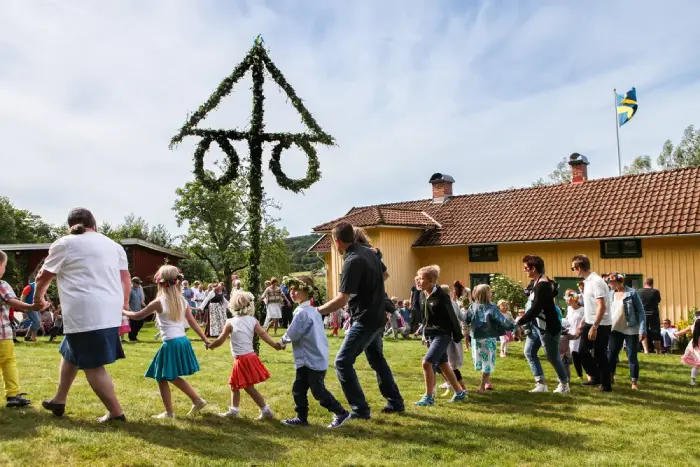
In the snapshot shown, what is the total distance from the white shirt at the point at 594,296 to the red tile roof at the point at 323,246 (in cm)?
1963

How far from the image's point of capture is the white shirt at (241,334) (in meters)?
6.54

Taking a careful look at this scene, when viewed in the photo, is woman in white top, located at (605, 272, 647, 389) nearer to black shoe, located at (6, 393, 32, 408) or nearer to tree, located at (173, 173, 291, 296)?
black shoe, located at (6, 393, 32, 408)

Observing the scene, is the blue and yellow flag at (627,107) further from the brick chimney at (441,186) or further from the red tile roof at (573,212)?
the brick chimney at (441,186)

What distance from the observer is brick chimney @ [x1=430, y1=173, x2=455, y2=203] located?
27.7 meters

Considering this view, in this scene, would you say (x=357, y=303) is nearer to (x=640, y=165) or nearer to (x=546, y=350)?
(x=546, y=350)

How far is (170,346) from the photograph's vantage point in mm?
6219

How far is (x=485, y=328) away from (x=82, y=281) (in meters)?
5.48

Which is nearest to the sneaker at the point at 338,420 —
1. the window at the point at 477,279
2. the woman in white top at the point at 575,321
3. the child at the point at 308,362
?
the child at the point at 308,362

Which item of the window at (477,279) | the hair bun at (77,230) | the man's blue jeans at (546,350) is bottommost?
the man's blue jeans at (546,350)

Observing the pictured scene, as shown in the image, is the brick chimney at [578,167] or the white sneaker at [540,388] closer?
the white sneaker at [540,388]

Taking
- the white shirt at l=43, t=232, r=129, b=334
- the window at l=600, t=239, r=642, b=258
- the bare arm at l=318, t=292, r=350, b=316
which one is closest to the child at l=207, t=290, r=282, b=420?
the bare arm at l=318, t=292, r=350, b=316

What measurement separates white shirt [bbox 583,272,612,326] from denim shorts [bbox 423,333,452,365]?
7.71 feet

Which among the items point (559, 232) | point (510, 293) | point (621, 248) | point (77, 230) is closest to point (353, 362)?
point (77, 230)

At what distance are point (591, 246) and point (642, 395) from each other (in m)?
12.1
